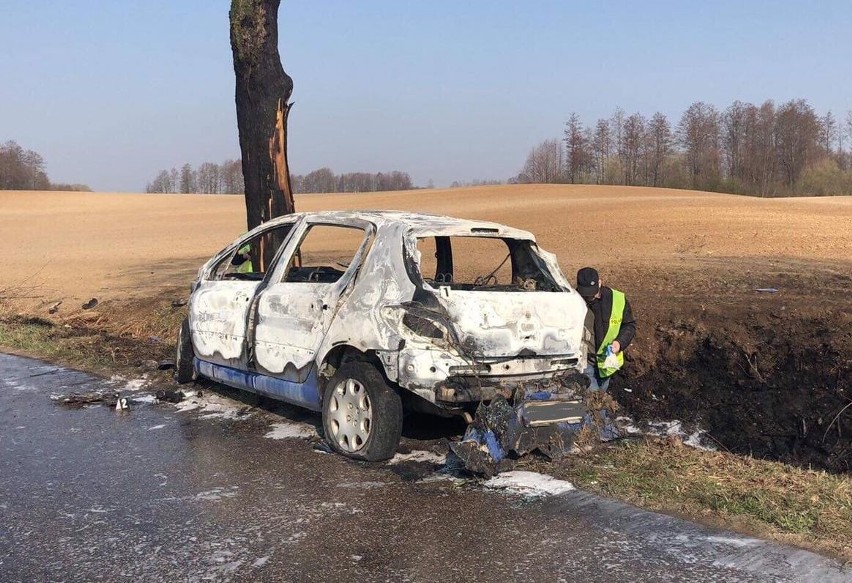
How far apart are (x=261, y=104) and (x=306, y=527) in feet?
25.4

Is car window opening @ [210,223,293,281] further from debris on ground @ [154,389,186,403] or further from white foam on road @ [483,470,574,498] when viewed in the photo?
white foam on road @ [483,470,574,498]

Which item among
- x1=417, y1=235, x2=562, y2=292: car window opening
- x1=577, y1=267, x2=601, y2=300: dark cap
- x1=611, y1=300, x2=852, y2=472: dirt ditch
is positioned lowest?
x1=611, y1=300, x2=852, y2=472: dirt ditch

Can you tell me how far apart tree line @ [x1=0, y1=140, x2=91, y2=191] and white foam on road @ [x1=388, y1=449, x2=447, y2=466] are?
104m

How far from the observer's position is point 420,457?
5.57 meters

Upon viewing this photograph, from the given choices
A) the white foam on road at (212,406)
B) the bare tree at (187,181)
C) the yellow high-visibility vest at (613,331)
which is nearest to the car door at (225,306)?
the white foam on road at (212,406)

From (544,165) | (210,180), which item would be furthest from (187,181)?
(544,165)

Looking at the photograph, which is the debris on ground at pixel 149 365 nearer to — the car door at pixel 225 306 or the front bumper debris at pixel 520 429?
the car door at pixel 225 306

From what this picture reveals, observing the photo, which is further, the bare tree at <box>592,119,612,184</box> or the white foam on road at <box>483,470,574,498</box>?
the bare tree at <box>592,119,612,184</box>

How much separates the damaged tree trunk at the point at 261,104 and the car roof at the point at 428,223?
15.3 feet

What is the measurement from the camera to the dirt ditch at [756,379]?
287 inches

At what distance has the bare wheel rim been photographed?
5.34 metres

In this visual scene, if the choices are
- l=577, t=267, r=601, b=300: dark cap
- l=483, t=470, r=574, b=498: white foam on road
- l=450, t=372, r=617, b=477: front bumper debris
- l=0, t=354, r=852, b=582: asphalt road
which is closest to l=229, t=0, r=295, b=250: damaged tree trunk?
l=577, t=267, r=601, b=300: dark cap

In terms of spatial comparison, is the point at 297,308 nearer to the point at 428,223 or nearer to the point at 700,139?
the point at 428,223

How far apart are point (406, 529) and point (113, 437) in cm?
313
